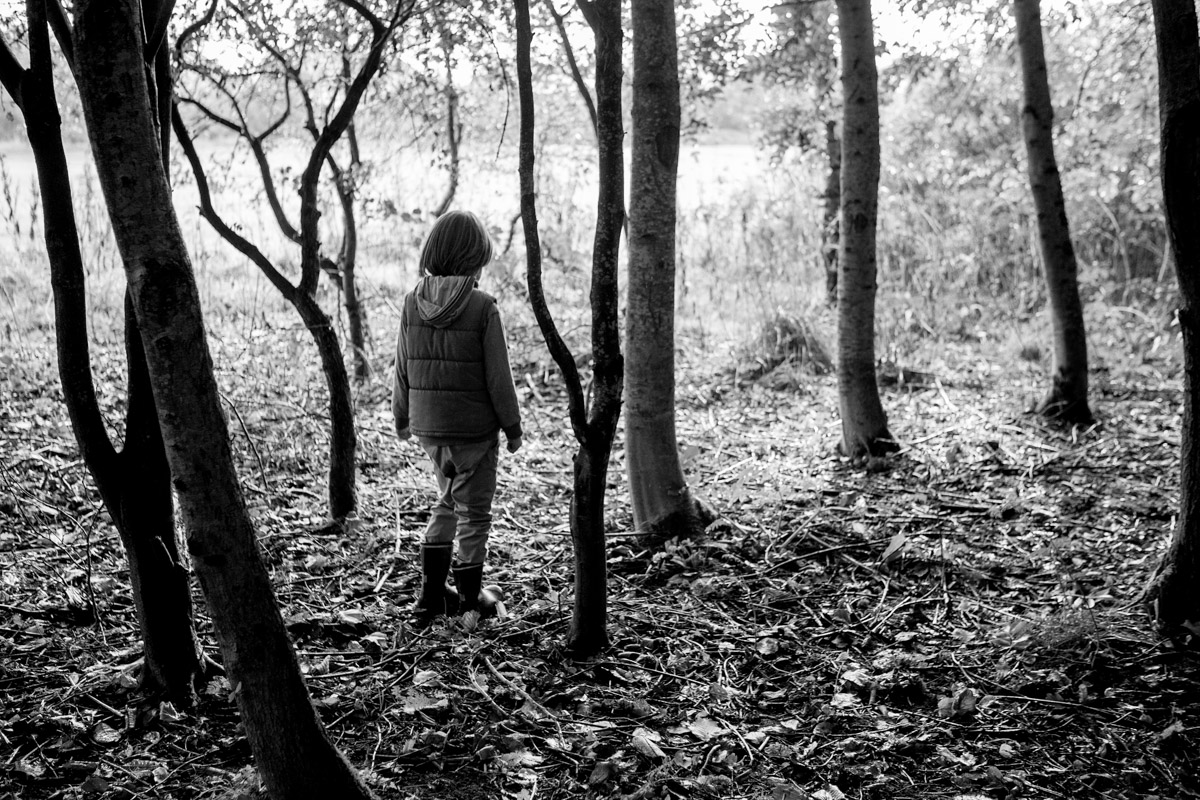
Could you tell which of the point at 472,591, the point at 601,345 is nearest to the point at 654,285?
the point at 601,345

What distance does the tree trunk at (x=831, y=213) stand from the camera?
1079cm

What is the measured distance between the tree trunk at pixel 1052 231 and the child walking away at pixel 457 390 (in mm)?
5072

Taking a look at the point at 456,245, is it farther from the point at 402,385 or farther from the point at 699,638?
the point at 699,638

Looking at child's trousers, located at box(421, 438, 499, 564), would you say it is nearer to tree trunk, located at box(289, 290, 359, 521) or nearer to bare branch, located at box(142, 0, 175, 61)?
tree trunk, located at box(289, 290, 359, 521)

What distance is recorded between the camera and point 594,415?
134 inches

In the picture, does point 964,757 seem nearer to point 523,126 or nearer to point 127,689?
point 523,126

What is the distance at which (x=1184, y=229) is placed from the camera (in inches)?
136

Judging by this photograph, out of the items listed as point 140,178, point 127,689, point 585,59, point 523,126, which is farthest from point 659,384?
point 585,59

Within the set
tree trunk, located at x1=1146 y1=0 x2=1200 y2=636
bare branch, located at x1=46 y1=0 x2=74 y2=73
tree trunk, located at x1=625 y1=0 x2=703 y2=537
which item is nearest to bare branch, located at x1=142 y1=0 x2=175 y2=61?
bare branch, located at x1=46 y1=0 x2=74 y2=73

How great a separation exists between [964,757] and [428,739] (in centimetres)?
168

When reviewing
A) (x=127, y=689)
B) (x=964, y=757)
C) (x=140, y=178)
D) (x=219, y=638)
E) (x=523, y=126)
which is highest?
(x=523, y=126)

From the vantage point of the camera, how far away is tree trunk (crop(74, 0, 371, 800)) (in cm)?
203

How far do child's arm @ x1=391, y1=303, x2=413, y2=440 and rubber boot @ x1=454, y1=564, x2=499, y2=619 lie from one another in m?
0.62

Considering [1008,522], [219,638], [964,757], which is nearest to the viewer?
[219,638]
